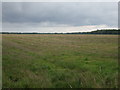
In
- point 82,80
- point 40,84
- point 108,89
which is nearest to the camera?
point 108,89

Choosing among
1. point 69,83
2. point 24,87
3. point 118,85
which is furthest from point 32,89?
point 118,85

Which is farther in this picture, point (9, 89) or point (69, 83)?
point (69, 83)

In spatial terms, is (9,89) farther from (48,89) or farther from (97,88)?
(97,88)

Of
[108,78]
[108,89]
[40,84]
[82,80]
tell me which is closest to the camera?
[108,89]

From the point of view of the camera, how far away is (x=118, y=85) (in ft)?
20.6

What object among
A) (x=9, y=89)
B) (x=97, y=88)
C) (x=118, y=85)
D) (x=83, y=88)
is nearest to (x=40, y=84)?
(x=9, y=89)

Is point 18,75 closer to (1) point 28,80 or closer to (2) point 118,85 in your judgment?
(1) point 28,80

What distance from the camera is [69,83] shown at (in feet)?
22.1

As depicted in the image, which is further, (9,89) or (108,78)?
(108,78)

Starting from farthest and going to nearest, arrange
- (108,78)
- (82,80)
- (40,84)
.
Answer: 1. (108,78)
2. (82,80)
3. (40,84)

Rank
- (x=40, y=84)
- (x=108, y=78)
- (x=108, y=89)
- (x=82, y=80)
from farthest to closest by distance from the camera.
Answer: (x=108, y=78), (x=82, y=80), (x=40, y=84), (x=108, y=89)

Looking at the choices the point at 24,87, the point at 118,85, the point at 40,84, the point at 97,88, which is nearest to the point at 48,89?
the point at 40,84

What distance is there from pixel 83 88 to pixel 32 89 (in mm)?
→ 2091

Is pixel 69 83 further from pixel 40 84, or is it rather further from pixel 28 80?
pixel 28 80
